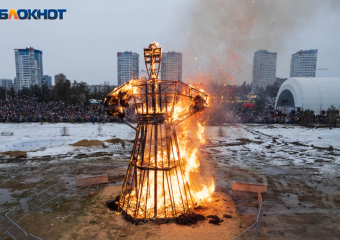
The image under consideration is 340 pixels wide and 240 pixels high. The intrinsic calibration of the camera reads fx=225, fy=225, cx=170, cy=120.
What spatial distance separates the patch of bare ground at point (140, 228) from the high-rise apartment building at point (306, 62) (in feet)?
509

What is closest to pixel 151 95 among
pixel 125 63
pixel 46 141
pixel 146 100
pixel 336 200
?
pixel 146 100

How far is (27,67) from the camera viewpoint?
163 meters

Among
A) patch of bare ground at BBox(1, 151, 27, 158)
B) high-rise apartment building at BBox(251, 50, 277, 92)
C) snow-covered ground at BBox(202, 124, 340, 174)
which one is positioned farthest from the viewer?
high-rise apartment building at BBox(251, 50, 277, 92)

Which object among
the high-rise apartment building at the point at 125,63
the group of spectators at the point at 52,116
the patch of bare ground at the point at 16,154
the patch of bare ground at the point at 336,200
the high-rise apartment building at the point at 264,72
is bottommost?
the patch of bare ground at the point at 336,200

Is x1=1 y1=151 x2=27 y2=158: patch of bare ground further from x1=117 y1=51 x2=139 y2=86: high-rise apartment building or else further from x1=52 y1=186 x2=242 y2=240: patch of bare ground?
x1=117 y1=51 x2=139 y2=86: high-rise apartment building

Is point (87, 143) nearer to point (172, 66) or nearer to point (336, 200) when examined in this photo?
point (172, 66)

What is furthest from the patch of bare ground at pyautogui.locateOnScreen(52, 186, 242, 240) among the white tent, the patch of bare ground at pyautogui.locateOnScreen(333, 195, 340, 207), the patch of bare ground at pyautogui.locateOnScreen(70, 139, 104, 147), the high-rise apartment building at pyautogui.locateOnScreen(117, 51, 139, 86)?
the high-rise apartment building at pyautogui.locateOnScreen(117, 51, 139, 86)

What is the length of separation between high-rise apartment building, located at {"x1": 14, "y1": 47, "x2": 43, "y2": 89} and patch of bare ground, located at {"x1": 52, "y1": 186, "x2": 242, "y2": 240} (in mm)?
179801

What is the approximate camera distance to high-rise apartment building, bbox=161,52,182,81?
61.7ft

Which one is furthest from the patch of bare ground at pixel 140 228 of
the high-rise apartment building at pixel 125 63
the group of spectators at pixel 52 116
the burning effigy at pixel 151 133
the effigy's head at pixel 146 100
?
the high-rise apartment building at pixel 125 63

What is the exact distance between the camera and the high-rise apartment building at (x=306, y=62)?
13788cm

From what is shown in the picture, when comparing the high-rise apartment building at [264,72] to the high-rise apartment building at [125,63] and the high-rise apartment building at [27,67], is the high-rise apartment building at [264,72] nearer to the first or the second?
the high-rise apartment building at [125,63]

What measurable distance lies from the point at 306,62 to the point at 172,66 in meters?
150

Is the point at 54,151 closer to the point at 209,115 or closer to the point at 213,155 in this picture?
the point at 213,155
